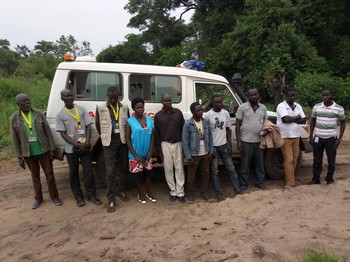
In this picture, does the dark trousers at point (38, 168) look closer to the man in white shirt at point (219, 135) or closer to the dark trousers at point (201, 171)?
the dark trousers at point (201, 171)

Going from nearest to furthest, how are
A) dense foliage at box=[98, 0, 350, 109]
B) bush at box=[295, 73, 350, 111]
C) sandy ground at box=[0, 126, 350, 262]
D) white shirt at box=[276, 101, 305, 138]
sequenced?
sandy ground at box=[0, 126, 350, 262] → white shirt at box=[276, 101, 305, 138] → bush at box=[295, 73, 350, 111] → dense foliage at box=[98, 0, 350, 109]

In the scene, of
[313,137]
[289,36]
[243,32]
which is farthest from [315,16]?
[313,137]

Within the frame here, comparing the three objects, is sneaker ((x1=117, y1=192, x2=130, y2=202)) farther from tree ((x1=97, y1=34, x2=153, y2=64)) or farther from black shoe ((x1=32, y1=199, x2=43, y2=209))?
tree ((x1=97, y1=34, x2=153, y2=64))

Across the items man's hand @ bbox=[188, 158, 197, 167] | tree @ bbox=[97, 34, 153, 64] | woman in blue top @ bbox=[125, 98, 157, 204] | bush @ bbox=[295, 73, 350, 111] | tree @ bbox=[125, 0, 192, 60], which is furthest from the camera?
tree @ bbox=[97, 34, 153, 64]

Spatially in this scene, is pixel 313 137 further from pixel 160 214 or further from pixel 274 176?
pixel 160 214

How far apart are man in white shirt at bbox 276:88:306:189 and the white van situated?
78cm

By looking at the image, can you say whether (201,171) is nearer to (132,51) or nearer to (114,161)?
(114,161)

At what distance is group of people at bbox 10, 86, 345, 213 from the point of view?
4832 millimetres

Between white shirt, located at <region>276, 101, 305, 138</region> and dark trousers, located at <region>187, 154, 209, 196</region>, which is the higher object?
white shirt, located at <region>276, 101, 305, 138</region>

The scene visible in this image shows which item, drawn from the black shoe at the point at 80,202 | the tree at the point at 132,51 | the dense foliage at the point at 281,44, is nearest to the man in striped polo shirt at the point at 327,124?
the black shoe at the point at 80,202

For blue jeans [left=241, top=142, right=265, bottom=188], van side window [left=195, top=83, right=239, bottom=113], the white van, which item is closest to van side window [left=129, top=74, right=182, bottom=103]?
the white van

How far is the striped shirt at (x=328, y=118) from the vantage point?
A: 5.15m

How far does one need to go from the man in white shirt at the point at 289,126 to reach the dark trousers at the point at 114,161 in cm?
248

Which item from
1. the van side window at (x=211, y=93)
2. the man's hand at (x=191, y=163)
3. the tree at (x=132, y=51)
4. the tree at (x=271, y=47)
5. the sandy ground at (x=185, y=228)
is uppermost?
the tree at (x=132, y=51)
